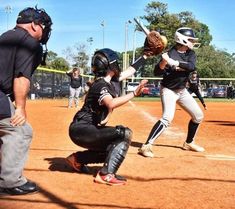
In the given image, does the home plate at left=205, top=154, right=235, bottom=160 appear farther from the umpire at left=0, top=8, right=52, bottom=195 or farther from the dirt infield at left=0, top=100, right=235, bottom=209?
the umpire at left=0, top=8, right=52, bottom=195

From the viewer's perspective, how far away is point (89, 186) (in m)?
5.40

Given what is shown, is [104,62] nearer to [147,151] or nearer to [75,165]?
[75,165]

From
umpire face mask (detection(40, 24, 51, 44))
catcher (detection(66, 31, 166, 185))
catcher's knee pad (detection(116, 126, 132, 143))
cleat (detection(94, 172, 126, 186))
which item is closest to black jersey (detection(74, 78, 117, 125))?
catcher (detection(66, 31, 166, 185))

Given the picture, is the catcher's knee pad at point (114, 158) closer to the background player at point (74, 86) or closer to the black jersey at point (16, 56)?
the black jersey at point (16, 56)

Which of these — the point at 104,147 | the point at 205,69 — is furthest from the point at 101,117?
the point at 205,69

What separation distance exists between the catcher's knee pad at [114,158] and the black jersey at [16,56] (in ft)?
4.72

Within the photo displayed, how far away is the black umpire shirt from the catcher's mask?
41.0 inches

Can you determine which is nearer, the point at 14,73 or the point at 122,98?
the point at 14,73

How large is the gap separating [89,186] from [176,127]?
7635 millimetres

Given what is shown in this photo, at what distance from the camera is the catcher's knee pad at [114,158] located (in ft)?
18.2

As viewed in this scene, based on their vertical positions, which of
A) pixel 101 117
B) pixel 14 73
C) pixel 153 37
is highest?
pixel 153 37

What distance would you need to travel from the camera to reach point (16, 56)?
4.66 metres

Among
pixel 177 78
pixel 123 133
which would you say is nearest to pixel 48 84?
pixel 177 78

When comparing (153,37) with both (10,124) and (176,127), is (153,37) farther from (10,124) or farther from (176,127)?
(176,127)
